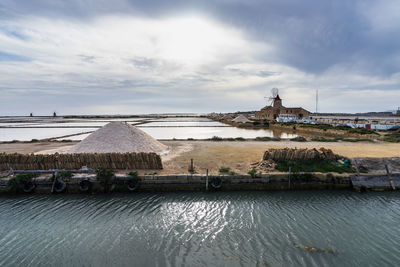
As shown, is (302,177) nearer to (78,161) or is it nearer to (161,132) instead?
(78,161)

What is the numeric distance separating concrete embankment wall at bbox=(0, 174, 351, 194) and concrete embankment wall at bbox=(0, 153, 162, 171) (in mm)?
778

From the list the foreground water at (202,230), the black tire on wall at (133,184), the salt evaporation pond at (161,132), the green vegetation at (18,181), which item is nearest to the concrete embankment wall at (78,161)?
the green vegetation at (18,181)

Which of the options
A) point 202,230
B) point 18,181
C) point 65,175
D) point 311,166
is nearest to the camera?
point 202,230

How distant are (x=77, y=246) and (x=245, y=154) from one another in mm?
9750

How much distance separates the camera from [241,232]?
5.64 m

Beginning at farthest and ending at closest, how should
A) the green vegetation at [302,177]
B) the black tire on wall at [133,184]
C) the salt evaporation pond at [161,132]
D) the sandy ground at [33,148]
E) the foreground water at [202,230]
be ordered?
the salt evaporation pond at [161,132], the sandy ground at [33,148], the green vegetation at [302,177], the black tire on wall at [133,184], the foreground water at [202,230]

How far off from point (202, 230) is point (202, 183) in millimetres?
3032

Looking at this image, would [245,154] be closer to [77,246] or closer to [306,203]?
[306,203]

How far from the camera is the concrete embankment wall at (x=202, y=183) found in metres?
8.60

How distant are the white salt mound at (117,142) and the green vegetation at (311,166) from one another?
25.8 feet

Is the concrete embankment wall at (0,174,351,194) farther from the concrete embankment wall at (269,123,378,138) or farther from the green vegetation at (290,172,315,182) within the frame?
the concrete embankment wall at (269,123,378,138)

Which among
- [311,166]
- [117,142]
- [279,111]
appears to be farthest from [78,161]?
[279,111]

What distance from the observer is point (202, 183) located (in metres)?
8.70

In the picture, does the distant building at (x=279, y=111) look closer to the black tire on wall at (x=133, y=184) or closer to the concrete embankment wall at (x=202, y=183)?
the concrete embankment wall at (x=202, y=183)
